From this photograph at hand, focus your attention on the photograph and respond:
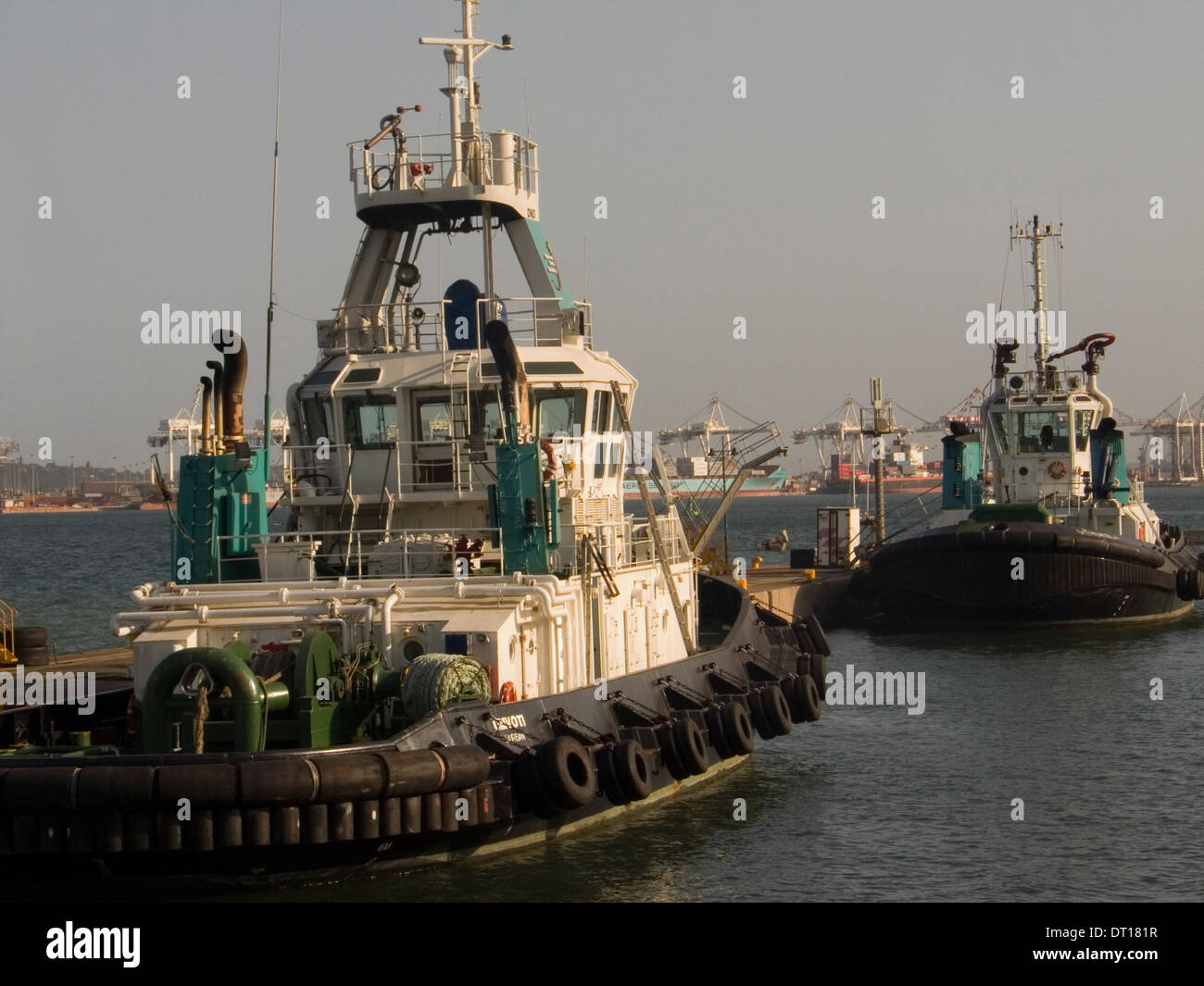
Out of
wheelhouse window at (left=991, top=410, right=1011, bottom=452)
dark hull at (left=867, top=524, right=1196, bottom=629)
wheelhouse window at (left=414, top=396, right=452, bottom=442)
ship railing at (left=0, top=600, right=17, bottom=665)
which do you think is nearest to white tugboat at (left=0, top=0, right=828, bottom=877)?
wheelhouse window at (left=414, top=396, right=452, bottom=442)

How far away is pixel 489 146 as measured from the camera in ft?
63.2

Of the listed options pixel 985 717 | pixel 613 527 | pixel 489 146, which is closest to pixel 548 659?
pixel 613 527

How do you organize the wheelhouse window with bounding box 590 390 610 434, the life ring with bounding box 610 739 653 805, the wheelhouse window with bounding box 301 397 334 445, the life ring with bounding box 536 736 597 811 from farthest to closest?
the wheelhouse window with bounding box 590 390 610 434 < the wheelhouse window with bounding box 301 397 334 445 < the life ring with bounding box 610 739 653 805 < the life ring with bounding box 536 736 597 811

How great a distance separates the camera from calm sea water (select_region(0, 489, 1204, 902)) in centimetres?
1469

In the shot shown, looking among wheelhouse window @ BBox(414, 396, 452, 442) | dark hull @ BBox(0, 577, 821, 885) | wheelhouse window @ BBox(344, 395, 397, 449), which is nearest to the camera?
dark hull @ BBox(0, 577, 821, 885)

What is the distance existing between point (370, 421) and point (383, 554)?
6.96 ft

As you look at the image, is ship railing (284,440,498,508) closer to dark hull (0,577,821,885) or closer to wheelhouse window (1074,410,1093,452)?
dark hull (0,577,821,885)

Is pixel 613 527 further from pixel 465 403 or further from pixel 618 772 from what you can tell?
pixel 618 772

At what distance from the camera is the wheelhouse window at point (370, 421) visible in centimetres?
1802

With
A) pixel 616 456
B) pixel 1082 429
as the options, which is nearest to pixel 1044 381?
pixel 1082 429

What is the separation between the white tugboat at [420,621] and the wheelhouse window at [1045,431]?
1866 cm

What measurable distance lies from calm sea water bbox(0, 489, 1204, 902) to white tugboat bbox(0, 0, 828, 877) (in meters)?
0.59

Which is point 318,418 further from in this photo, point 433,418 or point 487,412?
point 487,412
